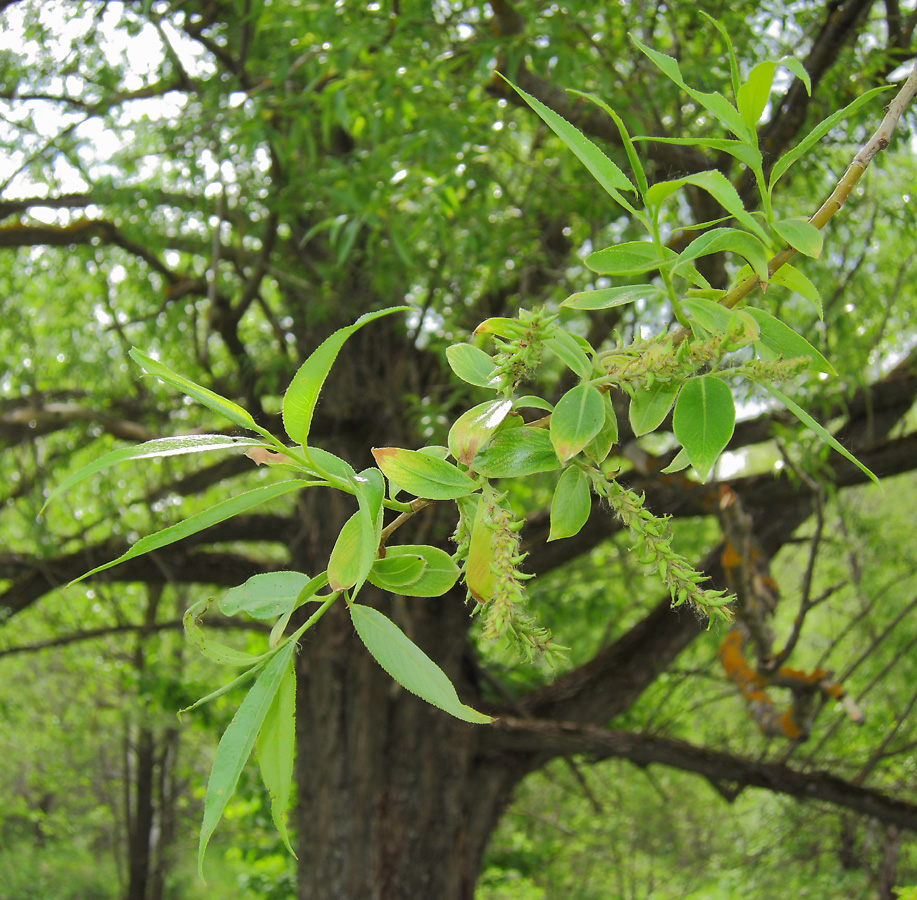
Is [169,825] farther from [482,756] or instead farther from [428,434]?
[428,434]

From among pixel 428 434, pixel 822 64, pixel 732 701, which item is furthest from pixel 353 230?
pixel 732 701

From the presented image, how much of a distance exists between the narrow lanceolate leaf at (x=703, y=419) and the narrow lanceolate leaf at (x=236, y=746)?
0.21 meters

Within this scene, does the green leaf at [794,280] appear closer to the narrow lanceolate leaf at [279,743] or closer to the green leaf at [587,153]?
the green leaf at [587,153]

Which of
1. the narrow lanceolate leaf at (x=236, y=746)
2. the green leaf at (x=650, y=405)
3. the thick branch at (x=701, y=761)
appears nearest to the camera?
the narrow lanceolate leaf at (x=236, y=746)

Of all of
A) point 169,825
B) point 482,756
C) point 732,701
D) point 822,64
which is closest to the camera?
point 822,64

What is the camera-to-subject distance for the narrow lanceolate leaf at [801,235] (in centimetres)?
39

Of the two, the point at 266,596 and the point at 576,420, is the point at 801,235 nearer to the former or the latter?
the point at 576,420

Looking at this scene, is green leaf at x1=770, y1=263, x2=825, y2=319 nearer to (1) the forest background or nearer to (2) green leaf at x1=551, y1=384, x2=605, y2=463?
(2) green leaf at x1=551, y1=384, x2=605, y2=463

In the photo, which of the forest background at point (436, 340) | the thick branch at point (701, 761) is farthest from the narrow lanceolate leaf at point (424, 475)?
the thick branch at point (701, 761)

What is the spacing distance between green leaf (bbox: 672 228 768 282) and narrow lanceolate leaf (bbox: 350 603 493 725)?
21 centimetres

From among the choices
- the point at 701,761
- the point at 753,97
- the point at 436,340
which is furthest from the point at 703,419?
the point at 701,761

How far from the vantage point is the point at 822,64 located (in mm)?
1689

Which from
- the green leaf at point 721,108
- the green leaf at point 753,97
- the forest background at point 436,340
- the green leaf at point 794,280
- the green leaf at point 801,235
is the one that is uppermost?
the forest background at point 436,340

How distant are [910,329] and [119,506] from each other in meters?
3.42
